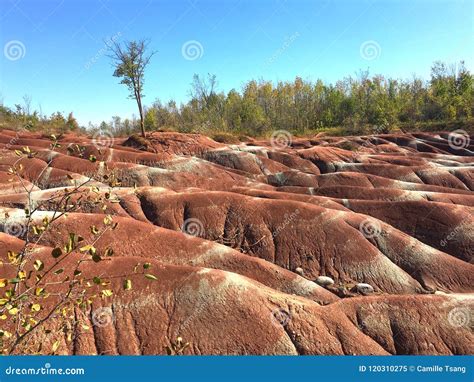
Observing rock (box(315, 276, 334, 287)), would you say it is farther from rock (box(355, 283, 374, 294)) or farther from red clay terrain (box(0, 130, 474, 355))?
rock (box(355, 283, 374, 294))

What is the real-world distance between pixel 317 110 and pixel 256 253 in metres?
85.6

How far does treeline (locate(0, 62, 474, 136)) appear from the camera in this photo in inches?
3196

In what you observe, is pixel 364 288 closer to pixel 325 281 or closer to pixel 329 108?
pixel 325 281

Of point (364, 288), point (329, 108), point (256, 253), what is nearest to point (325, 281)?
point (364, 288)

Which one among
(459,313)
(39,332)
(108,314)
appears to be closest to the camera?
(39,332)

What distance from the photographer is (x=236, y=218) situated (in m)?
23.3

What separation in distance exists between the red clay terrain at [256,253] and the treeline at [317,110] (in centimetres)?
A: 3832

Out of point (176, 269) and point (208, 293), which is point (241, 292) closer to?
point (208, 293)

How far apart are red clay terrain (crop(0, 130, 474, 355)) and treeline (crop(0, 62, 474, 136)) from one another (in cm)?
3832

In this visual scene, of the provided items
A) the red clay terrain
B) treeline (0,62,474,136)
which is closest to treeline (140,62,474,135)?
treeline (0,62,474,136)

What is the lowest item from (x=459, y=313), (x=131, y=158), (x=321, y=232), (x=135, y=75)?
Answer: (x=459, y=313)

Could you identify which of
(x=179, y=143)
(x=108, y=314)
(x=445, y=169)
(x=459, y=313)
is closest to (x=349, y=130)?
(x=445, y=169)

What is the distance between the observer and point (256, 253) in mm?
21766

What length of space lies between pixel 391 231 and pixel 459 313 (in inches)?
373
